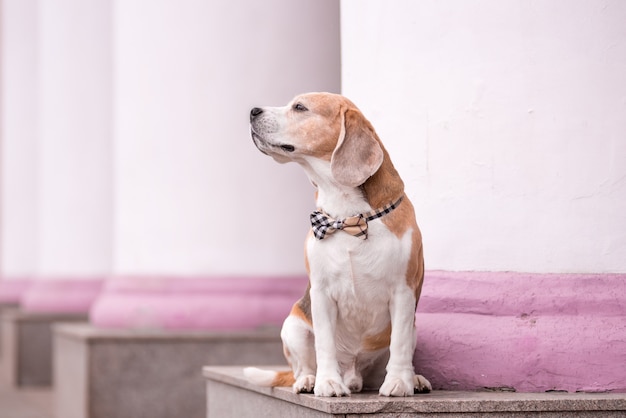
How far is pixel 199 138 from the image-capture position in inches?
370

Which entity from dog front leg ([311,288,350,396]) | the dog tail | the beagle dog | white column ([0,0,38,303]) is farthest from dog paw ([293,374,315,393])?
white column ([0,0,38,303])

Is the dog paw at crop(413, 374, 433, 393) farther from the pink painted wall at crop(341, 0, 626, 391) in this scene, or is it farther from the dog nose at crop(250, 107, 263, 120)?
the dog nose at crop(250, 107, 263, 120)

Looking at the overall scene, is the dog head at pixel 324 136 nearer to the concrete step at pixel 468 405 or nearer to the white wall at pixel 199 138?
the concrete step at pixel 468 405

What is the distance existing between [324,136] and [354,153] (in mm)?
146

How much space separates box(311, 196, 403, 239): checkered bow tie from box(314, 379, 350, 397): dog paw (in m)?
0.58

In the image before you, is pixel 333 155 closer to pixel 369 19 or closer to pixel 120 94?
pixel 369 19

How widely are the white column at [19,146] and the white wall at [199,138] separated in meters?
7.22

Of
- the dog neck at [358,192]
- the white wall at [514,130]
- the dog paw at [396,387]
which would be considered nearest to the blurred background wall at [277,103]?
the white wall at [514,130]

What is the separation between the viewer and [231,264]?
9414 mm

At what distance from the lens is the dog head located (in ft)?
15.2

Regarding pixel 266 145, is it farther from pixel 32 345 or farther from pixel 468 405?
pixel 32 345

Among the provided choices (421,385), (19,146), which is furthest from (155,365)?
(19,146)

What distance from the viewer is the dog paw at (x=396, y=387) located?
15.1 feet

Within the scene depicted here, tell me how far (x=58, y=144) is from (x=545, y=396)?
30.0 feet
